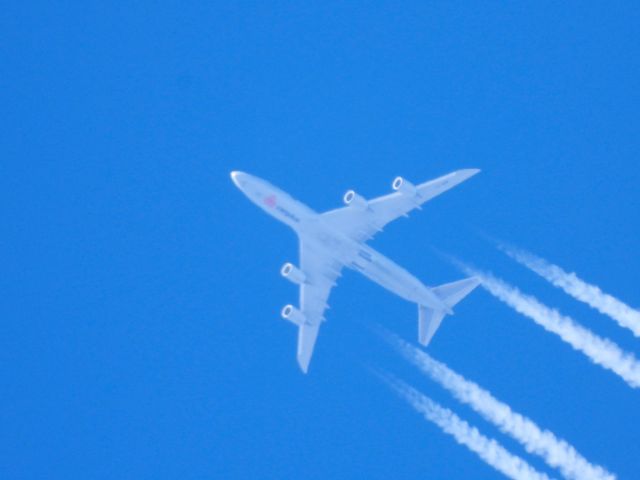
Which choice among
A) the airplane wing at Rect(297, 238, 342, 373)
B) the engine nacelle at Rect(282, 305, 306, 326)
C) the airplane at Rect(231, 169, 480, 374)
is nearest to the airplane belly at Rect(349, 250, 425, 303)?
the airplane at Rect(231, 169, 480, 374)

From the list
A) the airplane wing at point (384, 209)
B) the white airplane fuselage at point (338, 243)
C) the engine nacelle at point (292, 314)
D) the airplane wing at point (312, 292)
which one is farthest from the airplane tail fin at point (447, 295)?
the engine nacelle at point (292, 314)

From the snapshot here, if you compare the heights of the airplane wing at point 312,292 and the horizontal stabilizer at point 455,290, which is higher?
the horizontal stabilizer at point 455,290

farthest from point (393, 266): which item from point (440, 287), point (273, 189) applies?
point (273, 189)

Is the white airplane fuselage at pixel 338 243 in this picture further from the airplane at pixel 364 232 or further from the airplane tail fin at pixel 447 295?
the airplane tail fin at pixel 447 295

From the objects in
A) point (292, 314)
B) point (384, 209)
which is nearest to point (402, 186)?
point (384, 209)

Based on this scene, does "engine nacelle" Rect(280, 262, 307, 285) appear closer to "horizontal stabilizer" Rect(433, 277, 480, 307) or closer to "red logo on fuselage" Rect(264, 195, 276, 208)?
"red logo on fuselage" Rect(264, 195, 276, 208)

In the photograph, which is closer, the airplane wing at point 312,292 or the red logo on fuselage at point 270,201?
the red logo on fuselage at point 270,201
